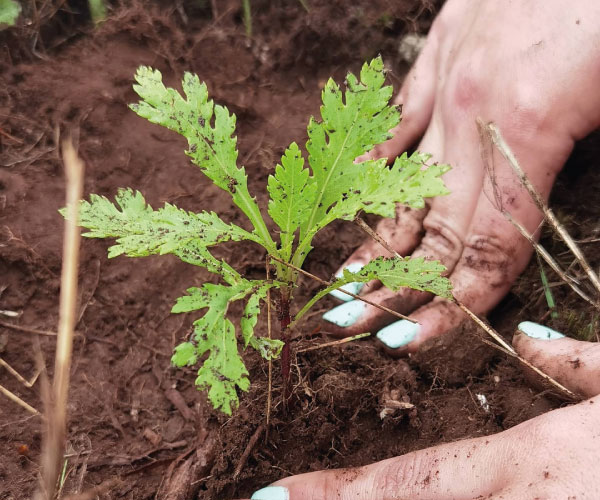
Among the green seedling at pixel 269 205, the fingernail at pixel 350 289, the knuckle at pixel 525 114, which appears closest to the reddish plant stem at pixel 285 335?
the green seedling at pixel 269 205

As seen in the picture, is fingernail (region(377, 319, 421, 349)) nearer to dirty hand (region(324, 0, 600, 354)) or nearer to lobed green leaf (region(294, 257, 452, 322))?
dirty hand (region(324, 0, 600, 354))

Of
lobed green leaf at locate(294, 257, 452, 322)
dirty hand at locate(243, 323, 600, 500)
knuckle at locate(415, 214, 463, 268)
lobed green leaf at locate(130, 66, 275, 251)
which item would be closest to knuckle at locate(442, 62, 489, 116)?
knuckle at locate(415, 214, 463, 268)

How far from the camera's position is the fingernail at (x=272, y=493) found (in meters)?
1.69

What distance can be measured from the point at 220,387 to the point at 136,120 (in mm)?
1898

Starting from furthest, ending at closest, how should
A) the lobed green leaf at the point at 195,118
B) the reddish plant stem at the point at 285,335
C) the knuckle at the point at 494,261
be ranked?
the knuckle at the point at 494,261 → the reddish plant stem at the point at 285,335 → the lobed green leaf at the point at 195,118

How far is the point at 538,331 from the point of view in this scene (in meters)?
1.98

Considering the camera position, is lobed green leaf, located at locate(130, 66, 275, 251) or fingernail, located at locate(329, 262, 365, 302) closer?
lobed green leaf, located at locate(130, 66, 275, 251)

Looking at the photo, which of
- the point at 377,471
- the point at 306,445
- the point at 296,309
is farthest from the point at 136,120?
the point at 377,471

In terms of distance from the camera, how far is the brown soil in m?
1.86

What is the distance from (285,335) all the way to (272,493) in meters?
0.52

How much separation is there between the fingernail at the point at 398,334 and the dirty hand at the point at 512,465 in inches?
17.9

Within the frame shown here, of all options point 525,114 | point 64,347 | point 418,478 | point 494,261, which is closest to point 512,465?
point 418,478

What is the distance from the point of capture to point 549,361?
6.03 feet

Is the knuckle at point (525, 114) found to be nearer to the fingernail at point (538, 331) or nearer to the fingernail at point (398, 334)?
the fingernail at point (538, 331)
